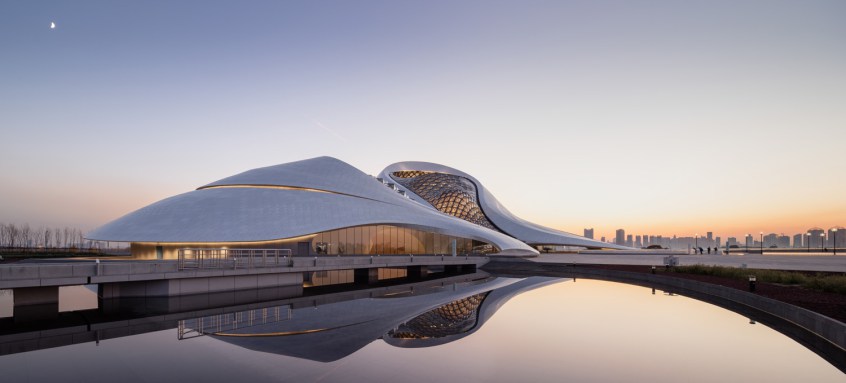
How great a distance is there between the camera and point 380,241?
4547cm

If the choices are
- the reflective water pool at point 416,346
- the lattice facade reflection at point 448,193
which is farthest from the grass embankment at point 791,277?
the lattice facade reflection at point 448,193

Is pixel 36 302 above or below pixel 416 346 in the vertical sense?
below

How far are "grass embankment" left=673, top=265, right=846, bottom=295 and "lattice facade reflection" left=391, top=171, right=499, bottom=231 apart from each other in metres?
39.6

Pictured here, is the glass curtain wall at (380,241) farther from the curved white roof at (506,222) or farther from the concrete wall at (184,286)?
the curved white roof at (506,222)

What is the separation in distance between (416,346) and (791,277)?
20551 mm

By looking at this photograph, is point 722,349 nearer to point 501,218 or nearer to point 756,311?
point 756,311

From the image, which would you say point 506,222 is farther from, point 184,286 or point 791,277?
point 184,286

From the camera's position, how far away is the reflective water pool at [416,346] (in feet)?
30.5

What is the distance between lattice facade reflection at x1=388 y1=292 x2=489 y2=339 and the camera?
13.1 metres

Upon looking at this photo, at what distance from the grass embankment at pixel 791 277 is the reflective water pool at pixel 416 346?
4838mm

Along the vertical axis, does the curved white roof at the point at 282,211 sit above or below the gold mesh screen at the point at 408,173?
below

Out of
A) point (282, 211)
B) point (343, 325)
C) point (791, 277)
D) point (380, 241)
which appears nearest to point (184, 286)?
point (343, 325)

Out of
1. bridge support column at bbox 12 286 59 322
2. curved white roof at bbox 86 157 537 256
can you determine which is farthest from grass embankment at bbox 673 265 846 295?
bridge support column at bbox 12 286 59 322

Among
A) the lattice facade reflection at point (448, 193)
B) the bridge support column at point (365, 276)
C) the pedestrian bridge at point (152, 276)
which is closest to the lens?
the pedestrian bridge at point (152, 276)
